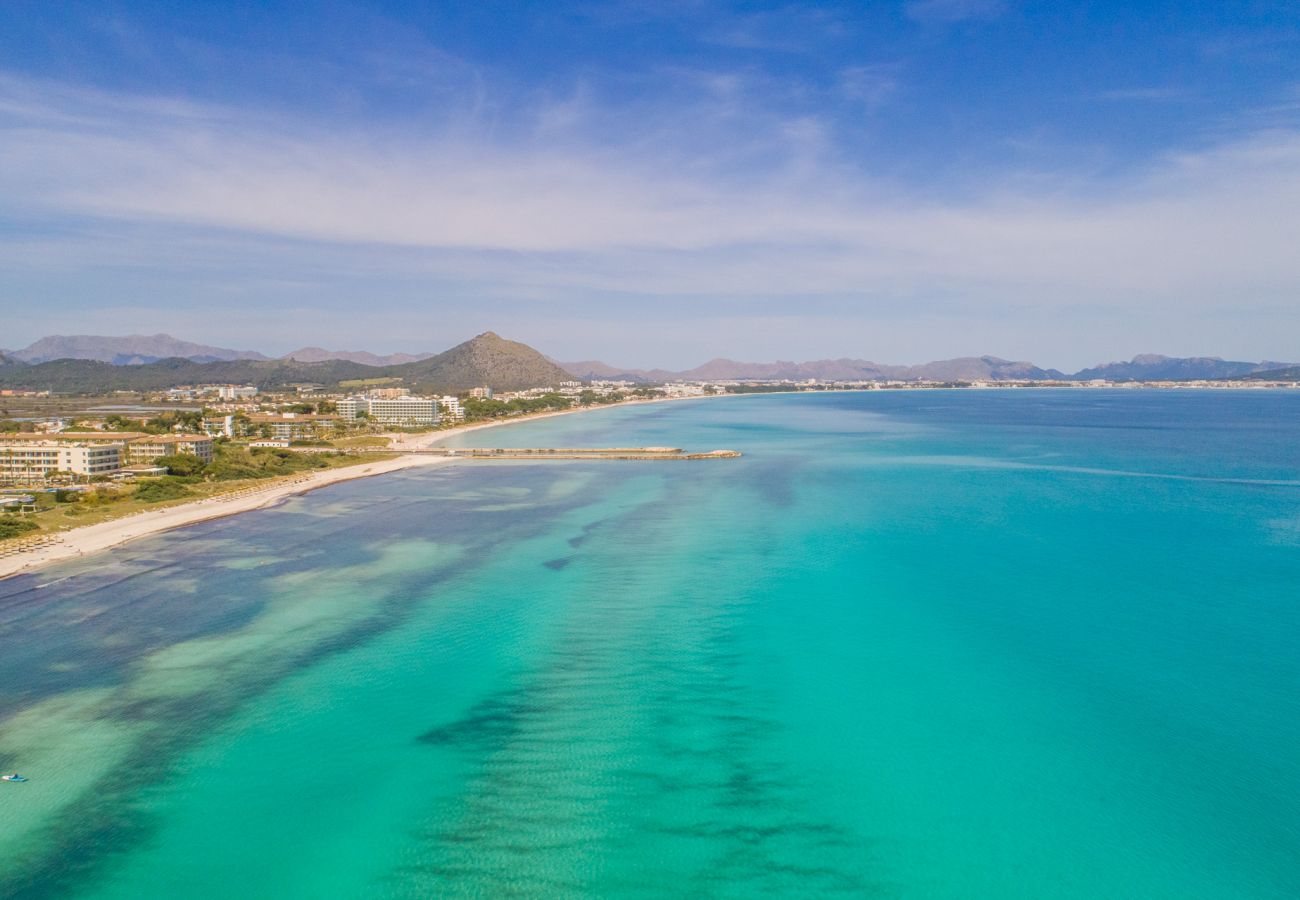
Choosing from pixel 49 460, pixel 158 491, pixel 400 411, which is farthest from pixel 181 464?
pixel 400 411

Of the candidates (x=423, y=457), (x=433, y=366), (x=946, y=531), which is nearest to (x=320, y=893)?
(x=946, y=531)

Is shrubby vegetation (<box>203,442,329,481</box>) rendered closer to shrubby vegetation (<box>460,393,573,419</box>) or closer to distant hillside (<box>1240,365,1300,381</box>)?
shrubby vegetation (<box>460,393,573,419</box>)

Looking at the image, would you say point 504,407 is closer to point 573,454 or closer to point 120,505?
point 573,454

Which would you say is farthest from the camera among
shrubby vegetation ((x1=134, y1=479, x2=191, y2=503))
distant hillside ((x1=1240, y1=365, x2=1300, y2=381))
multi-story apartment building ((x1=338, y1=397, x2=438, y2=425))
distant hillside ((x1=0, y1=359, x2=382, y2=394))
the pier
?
distant hillside ((x1=1240, y1=365, x2=1300, y2=381))

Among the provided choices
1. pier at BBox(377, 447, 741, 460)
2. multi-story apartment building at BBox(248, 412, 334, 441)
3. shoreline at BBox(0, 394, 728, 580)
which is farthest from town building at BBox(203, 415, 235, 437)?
shoreline at BBox(0, 394, 728, 580)

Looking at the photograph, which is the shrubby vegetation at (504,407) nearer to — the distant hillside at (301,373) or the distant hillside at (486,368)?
the distant hillside at (301,373)

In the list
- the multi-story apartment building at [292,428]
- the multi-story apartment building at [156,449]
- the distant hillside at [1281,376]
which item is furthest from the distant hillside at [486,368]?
the distant hillside at [1281,376]
